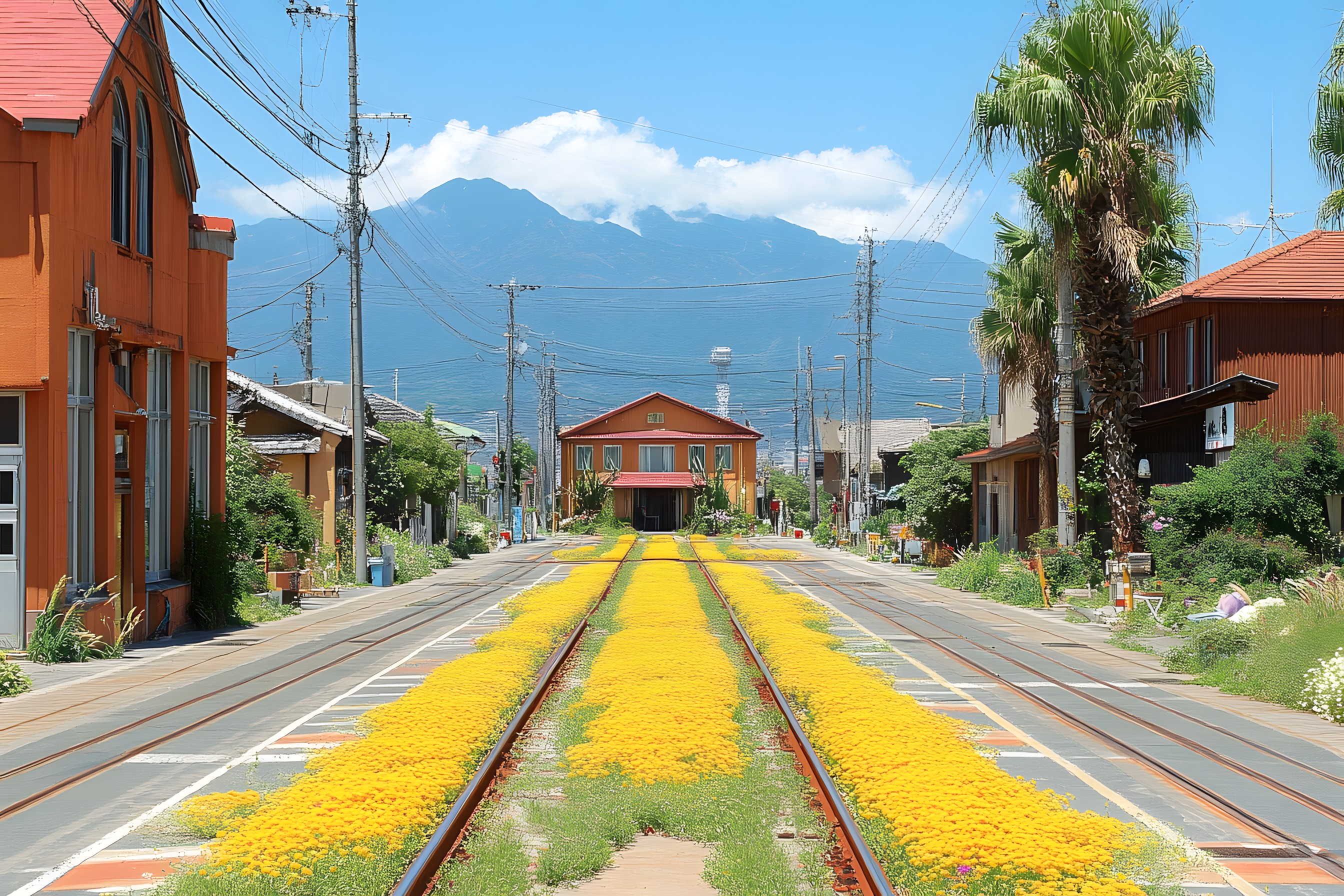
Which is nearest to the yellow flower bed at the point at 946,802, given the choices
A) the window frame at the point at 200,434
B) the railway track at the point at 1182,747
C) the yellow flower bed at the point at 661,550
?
the railway track at the point at 1182,747

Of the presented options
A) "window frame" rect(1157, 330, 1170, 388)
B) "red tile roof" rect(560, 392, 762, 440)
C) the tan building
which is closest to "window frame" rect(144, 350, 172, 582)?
the tan building

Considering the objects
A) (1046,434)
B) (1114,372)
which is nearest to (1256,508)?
(1114,372)

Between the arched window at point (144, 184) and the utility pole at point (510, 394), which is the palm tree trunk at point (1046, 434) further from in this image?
the utility pole at point (510, 394)

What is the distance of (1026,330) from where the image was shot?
33.2m

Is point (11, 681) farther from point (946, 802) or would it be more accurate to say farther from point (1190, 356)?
point (1190, 356)

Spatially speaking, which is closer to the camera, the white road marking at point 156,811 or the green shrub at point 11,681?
the white road marking at point 156,811

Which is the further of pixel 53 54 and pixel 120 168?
pixel 120 168

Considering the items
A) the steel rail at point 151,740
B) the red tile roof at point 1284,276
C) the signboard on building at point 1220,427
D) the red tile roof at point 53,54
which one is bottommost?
the steel rail at point 151,740

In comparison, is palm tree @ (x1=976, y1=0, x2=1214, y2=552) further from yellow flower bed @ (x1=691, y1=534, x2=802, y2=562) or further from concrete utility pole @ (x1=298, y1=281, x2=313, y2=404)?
concrete utility pole @ (x1=298, y1=281, x2=313, y2=404)

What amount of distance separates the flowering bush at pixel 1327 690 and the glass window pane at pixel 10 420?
17.2 meters

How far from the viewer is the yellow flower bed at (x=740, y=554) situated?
49500 millimetres

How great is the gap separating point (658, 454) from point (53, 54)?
6822 centimetres

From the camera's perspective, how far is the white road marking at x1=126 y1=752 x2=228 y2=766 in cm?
1036

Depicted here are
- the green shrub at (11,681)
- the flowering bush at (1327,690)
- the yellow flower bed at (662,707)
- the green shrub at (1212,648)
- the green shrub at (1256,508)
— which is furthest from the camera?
the green shrub at (1256,508)
